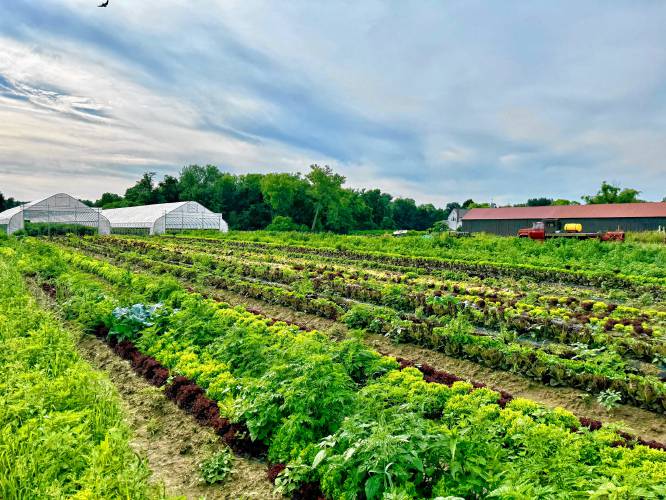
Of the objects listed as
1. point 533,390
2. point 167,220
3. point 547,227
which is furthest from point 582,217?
point 533,390

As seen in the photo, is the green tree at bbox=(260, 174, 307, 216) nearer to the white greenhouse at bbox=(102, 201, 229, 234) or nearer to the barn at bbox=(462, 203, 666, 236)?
the white greenhouse at bbox=(102, 201, 229, 234)

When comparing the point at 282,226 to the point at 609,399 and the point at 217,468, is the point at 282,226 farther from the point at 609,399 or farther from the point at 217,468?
the point at 217,468

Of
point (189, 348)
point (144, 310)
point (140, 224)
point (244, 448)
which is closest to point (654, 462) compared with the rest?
point (244, 448)

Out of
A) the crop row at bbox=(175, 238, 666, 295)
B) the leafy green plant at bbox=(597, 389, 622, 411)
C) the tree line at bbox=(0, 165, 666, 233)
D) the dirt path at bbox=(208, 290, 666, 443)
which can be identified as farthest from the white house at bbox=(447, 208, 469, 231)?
the leafy green plant at bbox=(597, 389, 622, 411)

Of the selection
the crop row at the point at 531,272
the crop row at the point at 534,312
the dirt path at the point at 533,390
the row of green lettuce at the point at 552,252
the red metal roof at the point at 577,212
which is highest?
the red metal roof at the point at 577,212

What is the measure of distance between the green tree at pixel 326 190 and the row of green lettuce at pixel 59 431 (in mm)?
58148

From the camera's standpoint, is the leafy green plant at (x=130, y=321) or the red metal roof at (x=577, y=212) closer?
the leafy green plant at (x=130, y=321)

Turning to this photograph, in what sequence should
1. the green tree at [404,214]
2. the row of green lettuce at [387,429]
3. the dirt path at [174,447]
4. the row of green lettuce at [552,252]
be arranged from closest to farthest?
the row of green lettuce at [387,429]
the dirt path at [174,447]
the row of green lettuce at [552,252]
the green tree at [404,214]

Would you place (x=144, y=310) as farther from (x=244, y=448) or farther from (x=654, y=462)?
(x=654, y=462)

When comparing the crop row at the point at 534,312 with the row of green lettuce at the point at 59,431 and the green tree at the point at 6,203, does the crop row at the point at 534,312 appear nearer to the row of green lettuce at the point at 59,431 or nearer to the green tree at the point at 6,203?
the row of green lettuce at the point at 59,431

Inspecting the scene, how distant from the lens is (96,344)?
26.3 ft

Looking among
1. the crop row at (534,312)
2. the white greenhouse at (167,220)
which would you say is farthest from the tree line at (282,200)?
the crop row at (534,312)

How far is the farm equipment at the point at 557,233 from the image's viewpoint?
99.5 ft

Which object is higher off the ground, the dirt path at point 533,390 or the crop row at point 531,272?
the crop row at point 531,272
